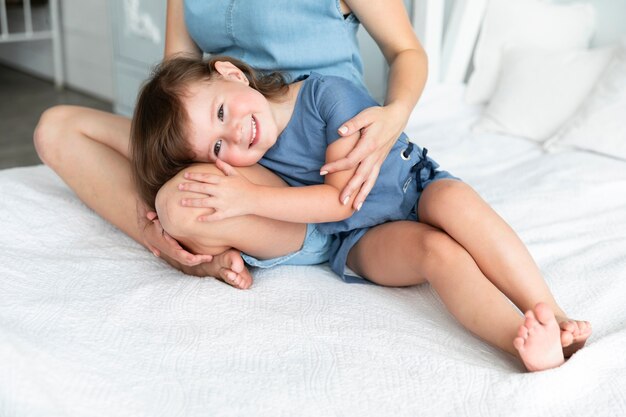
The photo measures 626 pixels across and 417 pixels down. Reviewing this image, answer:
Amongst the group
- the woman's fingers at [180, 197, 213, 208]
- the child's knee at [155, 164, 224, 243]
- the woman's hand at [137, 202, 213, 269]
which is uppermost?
the woman's fingers at [180, 197, 213, 208]

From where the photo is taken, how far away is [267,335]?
3.76ft

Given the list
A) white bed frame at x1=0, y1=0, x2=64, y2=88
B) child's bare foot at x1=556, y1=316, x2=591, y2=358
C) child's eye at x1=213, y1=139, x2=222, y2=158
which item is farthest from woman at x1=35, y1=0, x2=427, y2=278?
white bed frame at x1=0, y1=0, x2=64, y2=88

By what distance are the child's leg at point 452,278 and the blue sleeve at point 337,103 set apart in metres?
0.19

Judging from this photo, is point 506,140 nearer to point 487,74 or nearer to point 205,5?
point 487,74

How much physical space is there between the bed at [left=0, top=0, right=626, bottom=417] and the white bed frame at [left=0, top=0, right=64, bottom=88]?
281cm

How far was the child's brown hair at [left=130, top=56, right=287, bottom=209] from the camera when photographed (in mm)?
1293

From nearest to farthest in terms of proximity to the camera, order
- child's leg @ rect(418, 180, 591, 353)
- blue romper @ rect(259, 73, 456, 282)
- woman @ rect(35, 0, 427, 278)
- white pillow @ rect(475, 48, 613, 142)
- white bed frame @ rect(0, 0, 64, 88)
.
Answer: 1. child's leg @ rect(418, 180, 591, 353)
2. blue romper @ rect(259, 73, 456, 282)
3. woman @ rect(35, 0, 427, 278)
4. white pillow @ rect(475, 48, 613, 142)
5. white bed frame @ rect(0, 0, 64, 88)

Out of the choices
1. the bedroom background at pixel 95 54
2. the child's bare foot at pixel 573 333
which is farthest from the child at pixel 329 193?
the bedroom background at pixel 95 54

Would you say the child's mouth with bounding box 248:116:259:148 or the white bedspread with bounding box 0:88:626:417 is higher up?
the child's mouth with bounding box 248:116:259:148

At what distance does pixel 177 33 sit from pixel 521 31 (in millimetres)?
995

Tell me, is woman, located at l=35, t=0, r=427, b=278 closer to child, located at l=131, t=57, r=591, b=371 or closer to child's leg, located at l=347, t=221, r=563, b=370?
child, located at l=131, t=57, r=591, b=371

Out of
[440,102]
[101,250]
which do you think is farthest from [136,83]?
[101,250]

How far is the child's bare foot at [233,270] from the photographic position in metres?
1.31

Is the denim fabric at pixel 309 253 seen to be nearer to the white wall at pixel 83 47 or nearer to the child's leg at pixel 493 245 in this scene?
the child's leg at pixel 493 245
